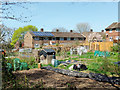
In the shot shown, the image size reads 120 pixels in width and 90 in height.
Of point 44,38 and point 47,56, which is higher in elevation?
point 44,38

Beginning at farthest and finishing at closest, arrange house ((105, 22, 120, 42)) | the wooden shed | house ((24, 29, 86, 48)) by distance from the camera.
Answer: house ((24, 29, 86, 48))
house ((105, 22, 120, 42))
the wooden shed

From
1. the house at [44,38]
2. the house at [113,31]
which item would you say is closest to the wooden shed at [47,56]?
the house at [44,38]

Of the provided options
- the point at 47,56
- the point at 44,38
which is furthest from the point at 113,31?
the point at 47,56

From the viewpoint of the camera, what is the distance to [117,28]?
31609 mm

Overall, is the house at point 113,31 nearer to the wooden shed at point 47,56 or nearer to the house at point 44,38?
the house at point 44,38

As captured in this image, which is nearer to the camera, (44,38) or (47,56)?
(47,56)

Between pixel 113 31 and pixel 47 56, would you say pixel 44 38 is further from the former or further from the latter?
pixel 47 56

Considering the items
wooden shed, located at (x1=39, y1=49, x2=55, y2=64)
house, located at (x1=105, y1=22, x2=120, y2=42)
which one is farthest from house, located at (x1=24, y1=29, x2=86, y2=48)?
wooden shed, located at (x1=39, y1=49, x2=55, y2=64)

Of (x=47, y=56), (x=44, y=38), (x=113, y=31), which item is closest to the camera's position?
(x=47, y=56)

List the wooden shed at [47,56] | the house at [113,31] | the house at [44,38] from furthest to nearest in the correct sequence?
the house at [44,38], the house at [113,31], the wooden shed at [47,56]

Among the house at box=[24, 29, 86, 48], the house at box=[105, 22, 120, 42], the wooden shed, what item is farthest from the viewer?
the house at box=[24, 29, 86, 48]

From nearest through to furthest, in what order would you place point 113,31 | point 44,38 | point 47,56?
point 47,56
point 113,31
point 44,38

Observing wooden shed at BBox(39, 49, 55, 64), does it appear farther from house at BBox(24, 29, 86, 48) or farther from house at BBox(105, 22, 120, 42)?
house at BBox(105, 22, 120, 42)

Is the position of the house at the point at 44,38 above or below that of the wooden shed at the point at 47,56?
above
